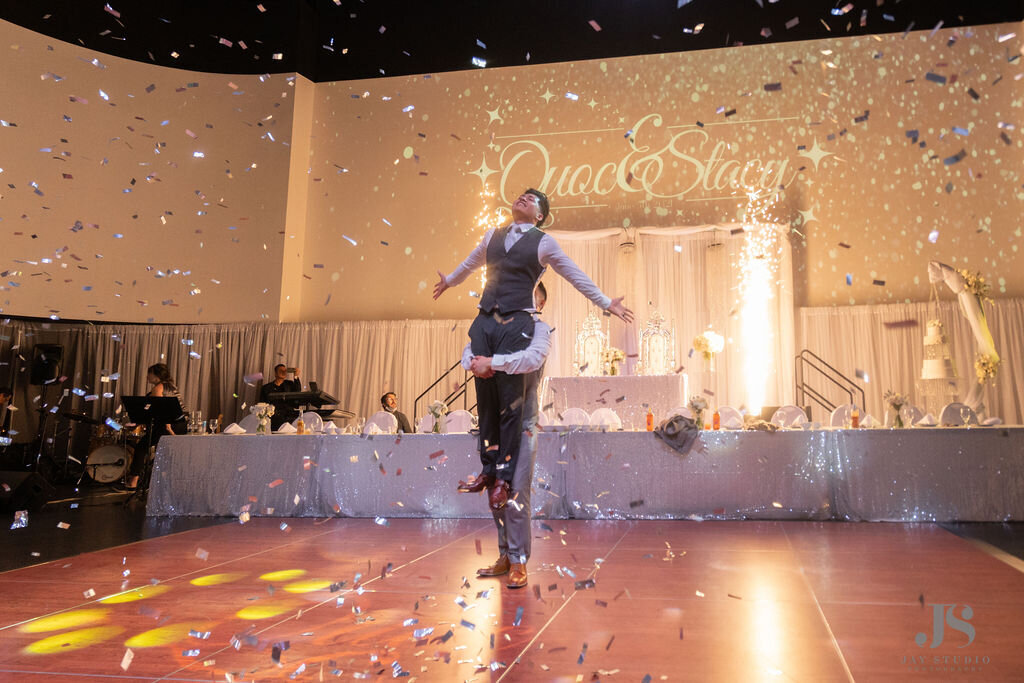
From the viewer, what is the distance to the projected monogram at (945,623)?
226 cm

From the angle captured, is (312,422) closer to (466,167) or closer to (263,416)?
(263,416)

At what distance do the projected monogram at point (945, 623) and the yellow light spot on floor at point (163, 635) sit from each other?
2.16m

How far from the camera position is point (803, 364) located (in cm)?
1228

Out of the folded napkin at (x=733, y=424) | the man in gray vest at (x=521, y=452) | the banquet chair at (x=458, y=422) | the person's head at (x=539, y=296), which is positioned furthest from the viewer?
the banquet chair at (x=458, y=422)

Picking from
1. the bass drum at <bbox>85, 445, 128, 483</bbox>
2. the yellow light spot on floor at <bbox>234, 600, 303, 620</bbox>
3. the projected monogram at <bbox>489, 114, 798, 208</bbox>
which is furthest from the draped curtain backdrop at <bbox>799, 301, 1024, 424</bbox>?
the yellow light spot on floor at <bbox>234, 600, 303, 620</bbox>

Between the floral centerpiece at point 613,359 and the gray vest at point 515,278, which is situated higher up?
the floral centerpiece at point 613,359

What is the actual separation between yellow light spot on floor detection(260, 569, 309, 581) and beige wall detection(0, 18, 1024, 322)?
31.7 feet

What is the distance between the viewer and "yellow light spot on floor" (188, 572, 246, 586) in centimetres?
334

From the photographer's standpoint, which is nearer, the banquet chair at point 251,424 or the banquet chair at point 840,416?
the banquet chair at point 840,416

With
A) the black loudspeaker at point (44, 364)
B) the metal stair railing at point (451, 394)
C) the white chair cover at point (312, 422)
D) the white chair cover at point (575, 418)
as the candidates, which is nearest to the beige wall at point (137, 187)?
the black loudspeaker at point (44, 364)

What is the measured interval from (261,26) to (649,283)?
790cm

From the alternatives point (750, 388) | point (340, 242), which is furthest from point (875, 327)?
point (340, 242)

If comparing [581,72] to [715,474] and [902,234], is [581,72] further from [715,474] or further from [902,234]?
[715,474]

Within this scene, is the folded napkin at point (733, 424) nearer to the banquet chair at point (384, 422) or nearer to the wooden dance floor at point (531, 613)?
the wooden dance floor at point (531, 613)
